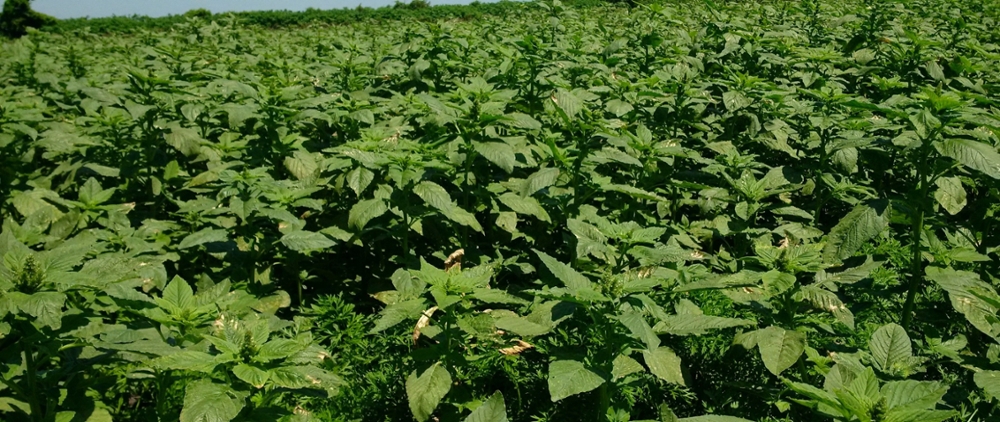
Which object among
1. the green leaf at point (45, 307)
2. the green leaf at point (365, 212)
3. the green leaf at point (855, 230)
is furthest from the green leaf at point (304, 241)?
the green leaf at point (855, 230)

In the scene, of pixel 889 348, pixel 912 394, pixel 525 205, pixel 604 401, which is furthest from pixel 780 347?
pixel 525 205

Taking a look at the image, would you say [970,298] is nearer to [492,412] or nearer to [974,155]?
[974,155]

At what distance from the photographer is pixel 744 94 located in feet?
14.0

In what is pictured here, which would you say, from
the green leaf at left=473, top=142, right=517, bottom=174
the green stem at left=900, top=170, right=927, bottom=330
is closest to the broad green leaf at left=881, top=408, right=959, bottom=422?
the green stem at left=900, top=170, right=927, bottom=330

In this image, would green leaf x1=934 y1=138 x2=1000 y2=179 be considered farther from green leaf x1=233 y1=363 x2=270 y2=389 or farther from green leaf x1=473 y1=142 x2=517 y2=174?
green leaf x1=233 y1=363 x2=270 y2=389

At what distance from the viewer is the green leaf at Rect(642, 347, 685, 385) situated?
89.6 inches

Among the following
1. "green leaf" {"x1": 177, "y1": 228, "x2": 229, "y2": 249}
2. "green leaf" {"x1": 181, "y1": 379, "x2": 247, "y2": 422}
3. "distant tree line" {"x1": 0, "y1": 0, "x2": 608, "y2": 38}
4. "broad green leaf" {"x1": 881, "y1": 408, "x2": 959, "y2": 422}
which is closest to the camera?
"broad green leaf" {"x1": 881, "y1": 408, "x2": 959, "y2": 422}

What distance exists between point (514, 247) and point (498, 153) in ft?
2.67

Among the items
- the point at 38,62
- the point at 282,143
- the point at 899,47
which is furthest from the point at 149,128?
the point at 899,47

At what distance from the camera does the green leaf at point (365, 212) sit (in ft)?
10.4

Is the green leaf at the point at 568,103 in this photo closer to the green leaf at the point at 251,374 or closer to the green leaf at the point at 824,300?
the green leaf at the point at 824,300

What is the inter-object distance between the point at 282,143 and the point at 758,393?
9.43 ft

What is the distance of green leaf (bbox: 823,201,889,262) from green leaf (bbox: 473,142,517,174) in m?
1.44

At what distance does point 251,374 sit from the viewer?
192cm
